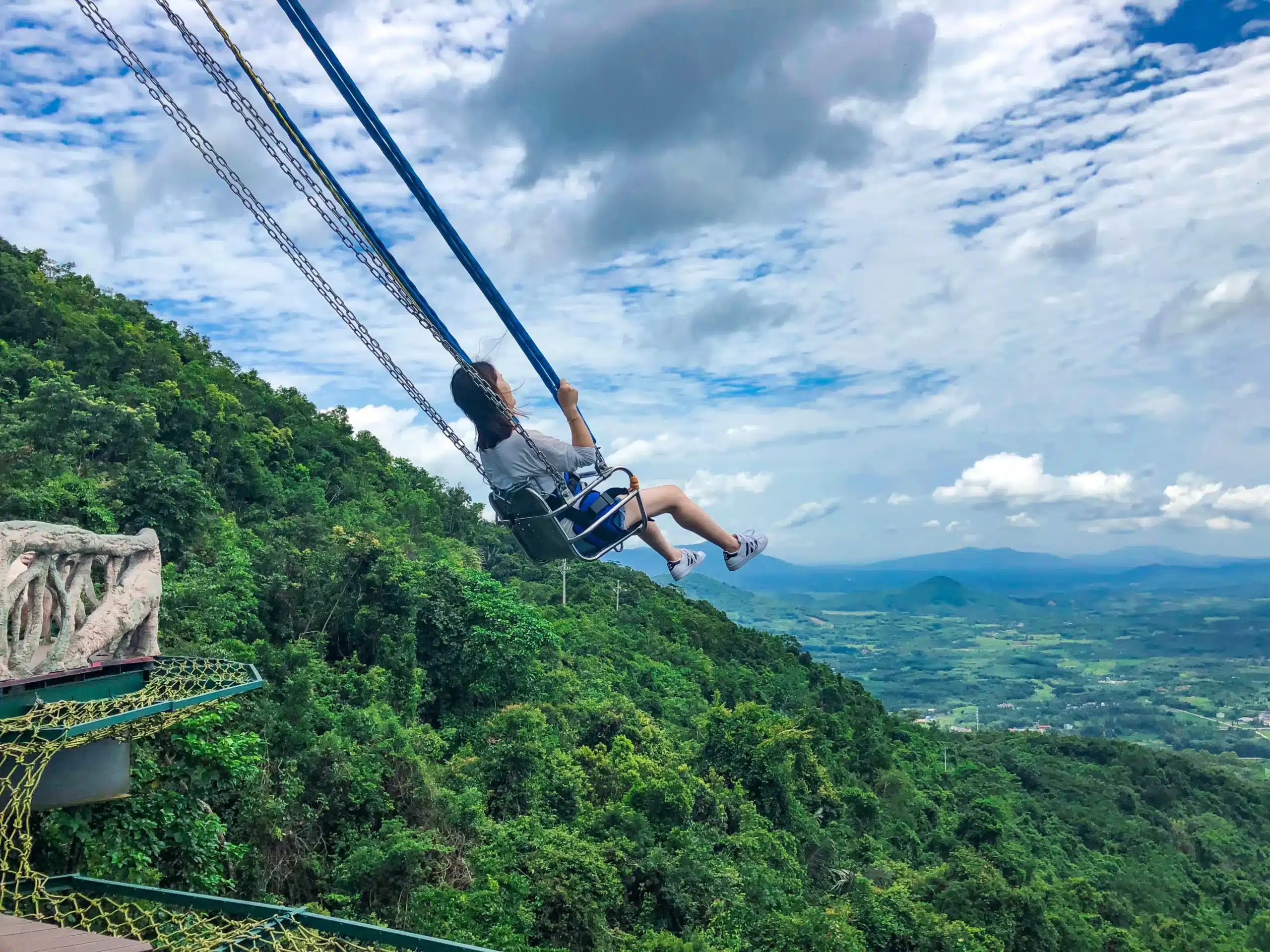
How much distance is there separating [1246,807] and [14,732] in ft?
153

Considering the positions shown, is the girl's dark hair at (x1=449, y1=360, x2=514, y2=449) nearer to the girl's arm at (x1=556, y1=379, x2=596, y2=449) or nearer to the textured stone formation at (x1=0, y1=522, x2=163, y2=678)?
the girl's arm at (x1=556, y1=379, x2=596, y2=449)

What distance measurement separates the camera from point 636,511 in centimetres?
590

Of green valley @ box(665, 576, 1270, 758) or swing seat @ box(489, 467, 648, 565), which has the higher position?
swing seat @ box(489, 467, 648, 565)

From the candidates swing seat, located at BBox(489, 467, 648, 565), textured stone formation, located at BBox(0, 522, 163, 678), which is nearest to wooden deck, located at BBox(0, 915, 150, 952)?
textured stone formation, located at BBox(0, 522, 163, 678)

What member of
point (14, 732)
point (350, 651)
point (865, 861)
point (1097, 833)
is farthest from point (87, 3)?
point (1097, 833)

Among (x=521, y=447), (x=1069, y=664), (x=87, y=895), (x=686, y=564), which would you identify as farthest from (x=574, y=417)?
(x=1069, y=664)

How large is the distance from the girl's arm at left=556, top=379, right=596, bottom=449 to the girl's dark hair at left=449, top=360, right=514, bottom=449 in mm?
350

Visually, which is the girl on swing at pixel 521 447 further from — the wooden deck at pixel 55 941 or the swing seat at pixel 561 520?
the wooden deck at pixel 55 941

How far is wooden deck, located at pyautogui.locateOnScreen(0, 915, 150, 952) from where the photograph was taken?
403 centimetres

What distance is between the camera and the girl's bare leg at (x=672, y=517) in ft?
19.7

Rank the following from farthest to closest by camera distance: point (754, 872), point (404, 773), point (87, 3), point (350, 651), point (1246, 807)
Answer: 1. point (1246, 807)
2. point (350, 651)
3. point (754, 872)
4. point (404, 773)
5. point (87, 3)

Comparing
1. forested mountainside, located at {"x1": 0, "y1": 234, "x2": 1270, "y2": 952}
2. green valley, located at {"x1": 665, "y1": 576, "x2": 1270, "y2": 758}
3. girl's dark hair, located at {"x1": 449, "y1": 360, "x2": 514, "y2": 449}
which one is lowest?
green valley, located at {"x1": 665, "y1": 576, "x2": 1270, "y2": 758}

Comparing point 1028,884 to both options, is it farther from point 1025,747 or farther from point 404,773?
point 1025,747

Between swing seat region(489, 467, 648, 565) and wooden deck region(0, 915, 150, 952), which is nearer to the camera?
wooden deck region(0, 915, 150, 952)
